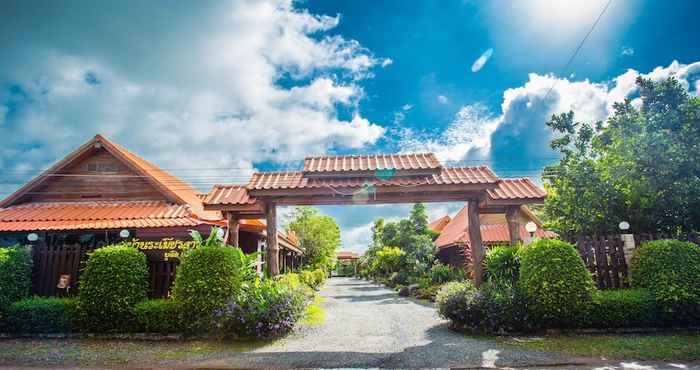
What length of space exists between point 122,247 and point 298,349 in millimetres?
4947

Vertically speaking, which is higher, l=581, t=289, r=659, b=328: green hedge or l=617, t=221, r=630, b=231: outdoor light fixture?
l=617, t=221, r=630, b=231: outdoor light fixture

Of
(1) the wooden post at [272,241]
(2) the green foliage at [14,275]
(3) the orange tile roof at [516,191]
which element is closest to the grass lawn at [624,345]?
(3) the orange tile roof at [516,191]

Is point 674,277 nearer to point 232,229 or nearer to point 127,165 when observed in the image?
point 232,229

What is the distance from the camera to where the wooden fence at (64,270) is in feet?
31.3

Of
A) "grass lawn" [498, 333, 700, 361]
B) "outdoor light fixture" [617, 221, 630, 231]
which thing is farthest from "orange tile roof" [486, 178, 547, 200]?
"grass lawn" [498, 333, 700, 361]

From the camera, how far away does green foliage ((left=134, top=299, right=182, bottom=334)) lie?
321 inches

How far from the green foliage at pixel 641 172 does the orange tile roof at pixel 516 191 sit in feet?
5.61

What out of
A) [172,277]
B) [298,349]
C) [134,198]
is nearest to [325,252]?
[134,198]

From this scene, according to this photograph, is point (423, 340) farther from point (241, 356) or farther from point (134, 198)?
point (134, 198)

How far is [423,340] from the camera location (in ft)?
25.3

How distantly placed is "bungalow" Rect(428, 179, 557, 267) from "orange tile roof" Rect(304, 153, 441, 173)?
185 cm

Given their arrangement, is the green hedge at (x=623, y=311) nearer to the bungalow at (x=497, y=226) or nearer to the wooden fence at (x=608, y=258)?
the wooden fence at (x=608, y=258)

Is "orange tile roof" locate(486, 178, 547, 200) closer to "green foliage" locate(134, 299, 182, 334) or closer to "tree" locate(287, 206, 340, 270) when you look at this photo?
"green foliage" locate(134, 299, 182, 334)

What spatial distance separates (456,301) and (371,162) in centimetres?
407
